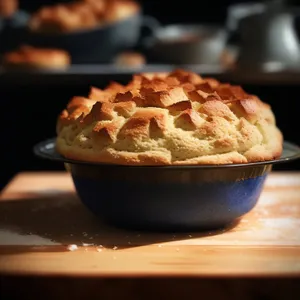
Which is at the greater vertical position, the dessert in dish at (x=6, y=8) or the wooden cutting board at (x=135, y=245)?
the dessert in dish at (x=6, y=8)

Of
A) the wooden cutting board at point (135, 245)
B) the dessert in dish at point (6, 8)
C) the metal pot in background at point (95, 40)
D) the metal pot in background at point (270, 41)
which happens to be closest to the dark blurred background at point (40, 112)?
the metal pot in background at point (270, 41)

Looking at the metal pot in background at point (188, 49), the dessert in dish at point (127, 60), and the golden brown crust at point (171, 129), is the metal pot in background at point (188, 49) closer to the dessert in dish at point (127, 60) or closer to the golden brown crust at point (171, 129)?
the dessert in dish at point (127, 60)

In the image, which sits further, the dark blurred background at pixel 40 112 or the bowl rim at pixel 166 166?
the dark blurred background at pixel 40 112

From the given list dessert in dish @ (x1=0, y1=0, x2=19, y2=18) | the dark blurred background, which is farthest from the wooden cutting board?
dessert in dish @ (x1=0, y1=0, x2=19, y2=18)

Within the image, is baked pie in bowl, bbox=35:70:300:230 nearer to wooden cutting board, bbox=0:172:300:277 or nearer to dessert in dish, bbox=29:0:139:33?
wooden cutting board, bbox=0:172:300:277

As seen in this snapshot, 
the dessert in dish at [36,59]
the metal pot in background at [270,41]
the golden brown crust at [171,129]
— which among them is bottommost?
the dessert in dish at [36,59]

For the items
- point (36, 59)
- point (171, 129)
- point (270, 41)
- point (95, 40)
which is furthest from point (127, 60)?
point (171, 129)

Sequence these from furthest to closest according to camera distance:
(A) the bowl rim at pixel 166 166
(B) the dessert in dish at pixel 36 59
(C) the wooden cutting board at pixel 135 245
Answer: (B) the dessert in dish at pixel 36 59 → (A) the bowl rim at pixel 166 166 → (C) the wooden cutting board at pixel 135 245

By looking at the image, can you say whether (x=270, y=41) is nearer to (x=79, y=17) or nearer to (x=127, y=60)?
(x=127, y=60)
